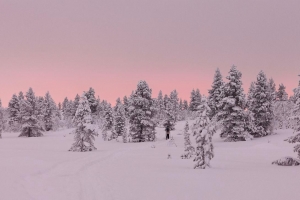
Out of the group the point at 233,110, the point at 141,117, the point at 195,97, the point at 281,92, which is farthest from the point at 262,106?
the point at 281,92

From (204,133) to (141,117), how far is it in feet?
101

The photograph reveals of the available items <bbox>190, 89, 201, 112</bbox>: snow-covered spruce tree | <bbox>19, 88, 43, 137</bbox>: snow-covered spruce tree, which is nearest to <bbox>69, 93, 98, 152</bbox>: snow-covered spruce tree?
<bbox>19, 88, 43, 137</bbox>: snow-covered spruce tree

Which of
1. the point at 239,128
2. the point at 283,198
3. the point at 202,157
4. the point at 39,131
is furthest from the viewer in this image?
the point at 39,131

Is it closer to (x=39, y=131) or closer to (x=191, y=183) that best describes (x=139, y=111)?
(x=39, y=131)

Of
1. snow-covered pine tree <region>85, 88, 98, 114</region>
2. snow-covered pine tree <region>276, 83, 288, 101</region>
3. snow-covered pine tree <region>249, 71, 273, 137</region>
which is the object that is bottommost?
snow-covered pine tree <region>249, 71, 273, 137</region>

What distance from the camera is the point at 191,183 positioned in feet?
36.2

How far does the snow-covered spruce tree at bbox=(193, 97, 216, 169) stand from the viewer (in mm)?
15031

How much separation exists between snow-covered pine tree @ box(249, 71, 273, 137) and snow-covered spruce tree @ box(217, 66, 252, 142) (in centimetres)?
298

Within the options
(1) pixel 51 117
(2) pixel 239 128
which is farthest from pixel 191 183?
(1) pixel 51 117

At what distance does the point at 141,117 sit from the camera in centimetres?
4519

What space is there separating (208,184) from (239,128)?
27683 mm

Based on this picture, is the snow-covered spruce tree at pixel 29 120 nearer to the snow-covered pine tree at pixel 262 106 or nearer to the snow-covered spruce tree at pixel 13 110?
the snow-covered spruce tree at pixel 13 110

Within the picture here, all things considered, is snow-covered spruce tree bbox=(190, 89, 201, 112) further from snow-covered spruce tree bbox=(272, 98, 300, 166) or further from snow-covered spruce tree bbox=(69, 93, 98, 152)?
snow-covered spruce tree bbox=(272, 98, 300, 166)

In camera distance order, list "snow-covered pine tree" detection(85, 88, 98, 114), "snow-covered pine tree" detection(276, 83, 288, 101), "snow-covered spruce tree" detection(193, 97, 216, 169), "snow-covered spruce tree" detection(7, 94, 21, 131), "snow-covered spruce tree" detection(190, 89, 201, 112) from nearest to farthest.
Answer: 1. "snow-covered spruce tree" detection(193, 97, 216, 169)
2. "snow-covered spruce tree" detection(7, 94, 21, 131)
3. "snow-covered pine tree" detection(85, 88, 98, 114)
4. "snow-covered spruce tree" detection(190, 89, 201, 112)
5. "snow-covered pine tree" detection(276, 83, 288, 101)
